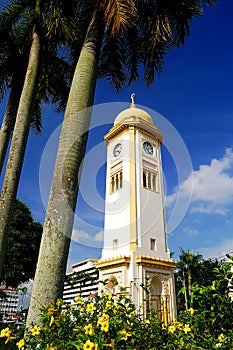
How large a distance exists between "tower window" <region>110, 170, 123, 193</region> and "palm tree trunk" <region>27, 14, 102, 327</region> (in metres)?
20.6

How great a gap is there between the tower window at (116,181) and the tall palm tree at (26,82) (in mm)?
16996

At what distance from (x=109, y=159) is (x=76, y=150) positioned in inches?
933

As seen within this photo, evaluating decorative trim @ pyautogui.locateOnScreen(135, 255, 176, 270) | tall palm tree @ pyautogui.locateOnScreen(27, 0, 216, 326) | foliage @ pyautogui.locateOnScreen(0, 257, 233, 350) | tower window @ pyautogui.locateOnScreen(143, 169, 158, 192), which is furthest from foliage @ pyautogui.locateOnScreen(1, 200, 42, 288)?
foliage @ pyautogui.locateOnScreen(0, 257, 233, 350)

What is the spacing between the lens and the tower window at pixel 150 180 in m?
24.9

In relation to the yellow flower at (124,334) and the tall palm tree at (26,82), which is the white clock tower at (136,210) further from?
the yellow flower at (124,334)

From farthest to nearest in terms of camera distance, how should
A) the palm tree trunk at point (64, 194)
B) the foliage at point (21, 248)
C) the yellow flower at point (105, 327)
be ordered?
the foliage at point (21, 248)
the palm tree trunk at point (64, 194)
the yellow flower at point (105, 327)

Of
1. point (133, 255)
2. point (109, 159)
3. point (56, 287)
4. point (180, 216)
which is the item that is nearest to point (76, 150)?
point (56, 287)

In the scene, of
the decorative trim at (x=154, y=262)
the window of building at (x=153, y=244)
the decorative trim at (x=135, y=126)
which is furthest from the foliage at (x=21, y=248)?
the decorative trim at (x=135, y=126)

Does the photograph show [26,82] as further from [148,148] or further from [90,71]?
[148,148]

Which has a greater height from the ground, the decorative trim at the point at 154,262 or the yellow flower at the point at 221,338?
the decorative trim at the point at 154,262

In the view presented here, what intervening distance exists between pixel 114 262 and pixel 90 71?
18478mm

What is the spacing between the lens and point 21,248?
19.7 meters

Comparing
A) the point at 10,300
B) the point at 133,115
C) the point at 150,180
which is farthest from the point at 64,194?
the point at 133,115

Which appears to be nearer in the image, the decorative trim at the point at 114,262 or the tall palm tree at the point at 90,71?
the tall palm tree at the point at 90,71
